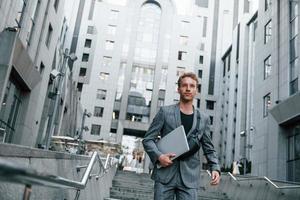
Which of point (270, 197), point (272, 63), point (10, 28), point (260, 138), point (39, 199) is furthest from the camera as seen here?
point (260, 138)

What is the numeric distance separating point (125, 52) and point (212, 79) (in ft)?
54.7

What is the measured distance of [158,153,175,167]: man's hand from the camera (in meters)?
3.12

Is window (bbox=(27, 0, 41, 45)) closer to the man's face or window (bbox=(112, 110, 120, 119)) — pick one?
the man's face

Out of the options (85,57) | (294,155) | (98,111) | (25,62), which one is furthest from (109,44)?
(294,155)

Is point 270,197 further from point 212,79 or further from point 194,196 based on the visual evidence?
point 212,79

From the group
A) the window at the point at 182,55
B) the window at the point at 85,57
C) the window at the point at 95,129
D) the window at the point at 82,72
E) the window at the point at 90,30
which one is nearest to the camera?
the window at the point at 95,129

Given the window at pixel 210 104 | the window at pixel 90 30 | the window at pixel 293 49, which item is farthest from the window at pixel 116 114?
the window at pixel 293 49

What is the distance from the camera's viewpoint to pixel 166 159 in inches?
123

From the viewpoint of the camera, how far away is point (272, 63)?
79.8ft

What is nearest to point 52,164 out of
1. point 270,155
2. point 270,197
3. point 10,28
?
point 270,197

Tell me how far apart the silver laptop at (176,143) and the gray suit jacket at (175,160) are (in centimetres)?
9

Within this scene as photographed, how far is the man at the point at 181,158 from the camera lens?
10.4ft

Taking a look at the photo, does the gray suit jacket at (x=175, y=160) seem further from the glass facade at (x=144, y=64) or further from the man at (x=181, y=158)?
the glass facade at (x=144, y=64)

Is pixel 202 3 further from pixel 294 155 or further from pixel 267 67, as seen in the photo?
pixel 294 155
